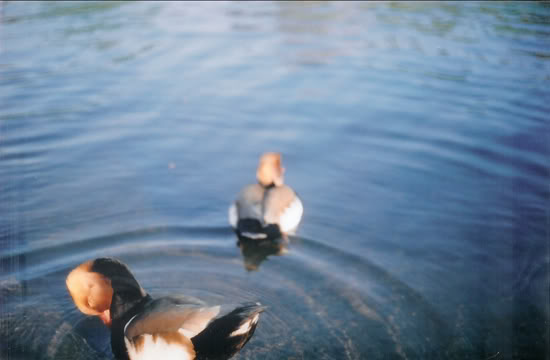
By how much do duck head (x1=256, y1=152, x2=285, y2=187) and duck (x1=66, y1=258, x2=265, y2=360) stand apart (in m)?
2.53

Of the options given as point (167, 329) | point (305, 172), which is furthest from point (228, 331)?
point (305, 172)

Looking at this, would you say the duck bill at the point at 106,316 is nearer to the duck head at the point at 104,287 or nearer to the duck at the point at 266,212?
the duck head at the point at 104,287

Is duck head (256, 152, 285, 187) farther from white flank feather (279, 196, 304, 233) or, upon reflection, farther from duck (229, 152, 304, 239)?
white flank feather (279, 196, 304, 233)

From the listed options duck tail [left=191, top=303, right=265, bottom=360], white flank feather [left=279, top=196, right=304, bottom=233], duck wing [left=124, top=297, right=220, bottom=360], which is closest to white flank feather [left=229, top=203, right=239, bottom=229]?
white flank feather [left=279, top=196, right=304, bottom=233]

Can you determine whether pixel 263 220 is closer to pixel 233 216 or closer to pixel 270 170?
pixel 233 216

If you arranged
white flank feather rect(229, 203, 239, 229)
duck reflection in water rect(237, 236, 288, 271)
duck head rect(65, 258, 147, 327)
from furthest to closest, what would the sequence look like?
1. white flank feather rect(229, 203, 239, 229)
2. duck reflection in water rect(237, 236, 288, 271)
3. duck head rect(65, 258, 147, 327)

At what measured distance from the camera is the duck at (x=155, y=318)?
14.0 feet

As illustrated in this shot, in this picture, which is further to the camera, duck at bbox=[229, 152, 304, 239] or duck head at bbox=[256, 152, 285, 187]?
duck head at bbox=[256, 152, 285, 187]

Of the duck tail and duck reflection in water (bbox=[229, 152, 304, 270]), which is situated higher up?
the duck tail

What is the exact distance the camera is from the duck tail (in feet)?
13.9

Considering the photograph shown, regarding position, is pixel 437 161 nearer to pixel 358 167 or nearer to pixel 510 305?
pixel 358 167

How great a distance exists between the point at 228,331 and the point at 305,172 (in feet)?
12.1

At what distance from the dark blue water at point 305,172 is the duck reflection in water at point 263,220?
8 cm

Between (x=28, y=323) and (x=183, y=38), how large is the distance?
875 centimetres
